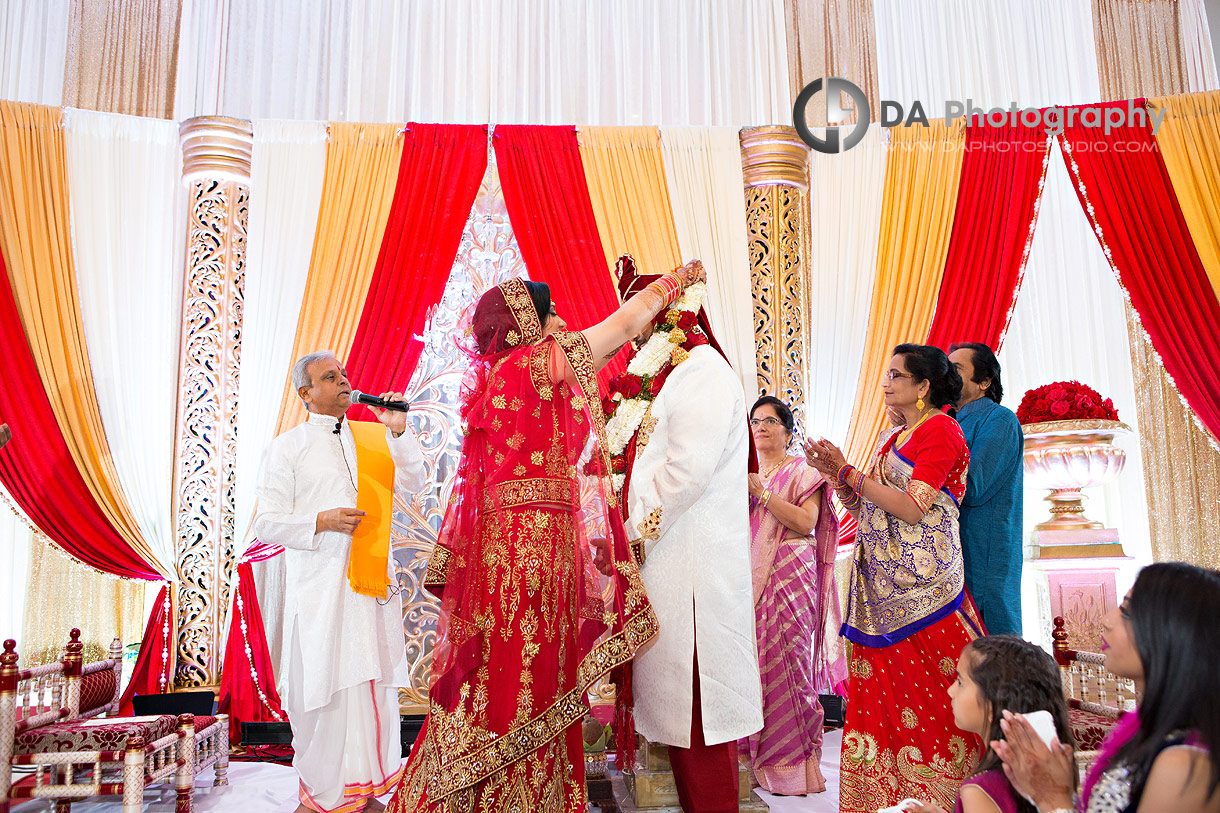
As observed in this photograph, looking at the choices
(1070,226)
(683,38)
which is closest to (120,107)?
(683,38)

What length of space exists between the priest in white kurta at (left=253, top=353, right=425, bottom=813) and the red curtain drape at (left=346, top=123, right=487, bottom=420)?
1.42 metres

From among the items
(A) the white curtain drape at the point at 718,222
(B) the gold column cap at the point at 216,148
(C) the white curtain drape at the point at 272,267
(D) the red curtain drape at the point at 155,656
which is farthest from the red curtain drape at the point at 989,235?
(D) the red curtain drape at the point at 155,656

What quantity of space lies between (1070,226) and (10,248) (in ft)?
19.0

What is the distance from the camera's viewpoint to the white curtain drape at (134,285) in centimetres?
445

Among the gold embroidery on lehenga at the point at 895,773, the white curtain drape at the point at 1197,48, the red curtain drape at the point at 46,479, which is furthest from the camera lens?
the white curtain drape at the point at 1197,48

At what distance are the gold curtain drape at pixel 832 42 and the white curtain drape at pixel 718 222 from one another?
→ 0.71 meters

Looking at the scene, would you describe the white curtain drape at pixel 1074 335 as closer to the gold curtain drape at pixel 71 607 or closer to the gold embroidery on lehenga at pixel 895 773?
the gold embroidery on lehenga at pixel 895 773

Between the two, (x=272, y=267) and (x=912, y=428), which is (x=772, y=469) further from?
(x=272, y=267)

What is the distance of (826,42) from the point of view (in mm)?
5441

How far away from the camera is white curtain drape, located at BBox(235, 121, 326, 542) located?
4.50 metres

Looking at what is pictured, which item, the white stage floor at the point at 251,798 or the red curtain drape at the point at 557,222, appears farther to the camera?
A: the red curtain drape at the point at 557,222

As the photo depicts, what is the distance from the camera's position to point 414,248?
15.7 ft

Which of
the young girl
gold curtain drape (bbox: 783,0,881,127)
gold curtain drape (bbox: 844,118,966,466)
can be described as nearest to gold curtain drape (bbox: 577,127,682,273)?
gold curtain drape (bbox: 783,0,881,127)

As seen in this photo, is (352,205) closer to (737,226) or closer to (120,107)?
(120,107)
